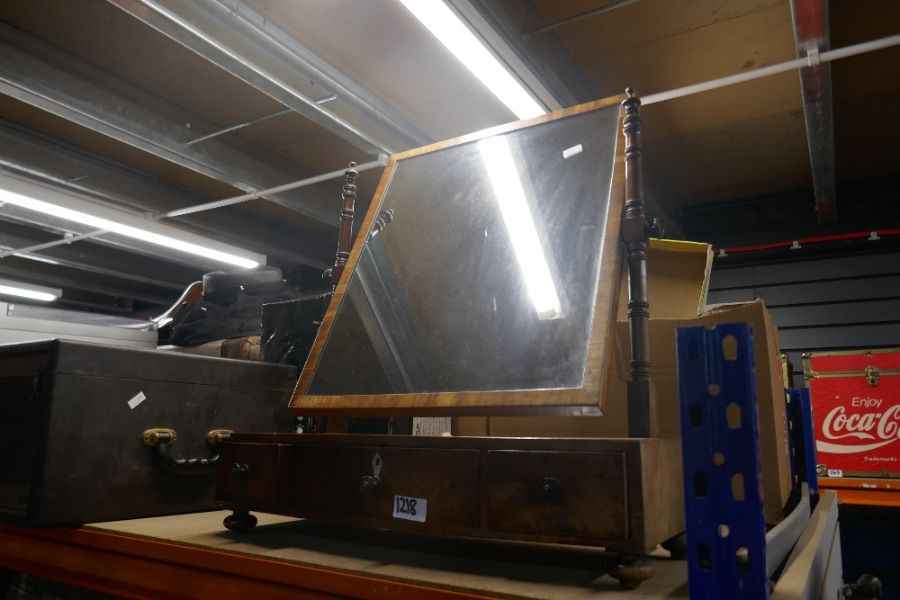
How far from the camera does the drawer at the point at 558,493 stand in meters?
0.80

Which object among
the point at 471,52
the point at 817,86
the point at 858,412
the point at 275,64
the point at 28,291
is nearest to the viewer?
the point at 471,52

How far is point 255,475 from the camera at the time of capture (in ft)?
3.81

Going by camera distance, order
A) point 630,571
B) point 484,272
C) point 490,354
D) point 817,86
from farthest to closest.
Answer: point 817,86, point 484,272, point 490,354, point 630,571

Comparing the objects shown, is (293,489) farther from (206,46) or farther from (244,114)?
(244,114)

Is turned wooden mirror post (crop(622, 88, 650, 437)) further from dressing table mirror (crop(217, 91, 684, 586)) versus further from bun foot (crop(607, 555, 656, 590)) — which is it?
bun foot (crop(607, 555, 656, 590))

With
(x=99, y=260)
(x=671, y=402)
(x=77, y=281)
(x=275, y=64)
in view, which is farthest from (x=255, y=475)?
(x=77, y=281)

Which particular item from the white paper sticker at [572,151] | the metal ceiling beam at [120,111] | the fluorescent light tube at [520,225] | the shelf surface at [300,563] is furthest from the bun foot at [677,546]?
the metal ceiling beam at [120,111]

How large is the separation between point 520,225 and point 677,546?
65cm

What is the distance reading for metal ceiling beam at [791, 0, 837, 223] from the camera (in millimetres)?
2580

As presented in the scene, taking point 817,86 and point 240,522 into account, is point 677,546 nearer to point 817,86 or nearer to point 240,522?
point 240,522

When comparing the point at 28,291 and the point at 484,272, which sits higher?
the point at 28,291

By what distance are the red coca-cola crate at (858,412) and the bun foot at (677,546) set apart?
3834 mm

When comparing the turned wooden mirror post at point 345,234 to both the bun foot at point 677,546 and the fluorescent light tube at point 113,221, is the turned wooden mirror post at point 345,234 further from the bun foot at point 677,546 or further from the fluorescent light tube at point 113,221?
the fluorescent light tube at point 113,221

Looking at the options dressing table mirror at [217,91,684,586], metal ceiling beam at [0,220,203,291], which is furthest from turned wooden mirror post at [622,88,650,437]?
metal ceiling beam at [0,220,203,291]
